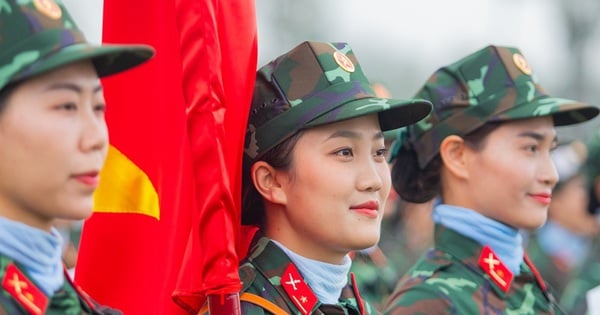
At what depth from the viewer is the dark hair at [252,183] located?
489cm

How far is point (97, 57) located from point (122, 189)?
102cm

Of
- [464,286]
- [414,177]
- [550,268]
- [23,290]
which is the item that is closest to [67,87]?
[23,290]

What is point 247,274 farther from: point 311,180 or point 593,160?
point 593,160

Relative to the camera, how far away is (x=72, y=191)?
3.80 m

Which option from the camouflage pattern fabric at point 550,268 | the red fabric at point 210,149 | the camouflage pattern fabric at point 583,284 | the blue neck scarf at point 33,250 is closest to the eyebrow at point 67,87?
the blue neck scarf at point 33,250

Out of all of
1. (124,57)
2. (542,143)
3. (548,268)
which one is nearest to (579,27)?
(548,268)

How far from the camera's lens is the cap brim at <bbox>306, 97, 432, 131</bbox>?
15.7ft

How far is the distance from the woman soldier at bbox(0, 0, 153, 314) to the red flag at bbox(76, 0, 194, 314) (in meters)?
0.91

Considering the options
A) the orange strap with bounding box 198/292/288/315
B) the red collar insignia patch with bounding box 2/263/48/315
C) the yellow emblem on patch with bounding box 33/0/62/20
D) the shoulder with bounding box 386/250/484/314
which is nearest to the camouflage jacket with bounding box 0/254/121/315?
the red collar insignia patch with bounding box 2/263/48/315

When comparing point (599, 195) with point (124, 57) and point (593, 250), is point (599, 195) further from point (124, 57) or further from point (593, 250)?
point (124, 57)

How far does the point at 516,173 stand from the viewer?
5.83 meters

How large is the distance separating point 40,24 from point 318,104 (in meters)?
1.35

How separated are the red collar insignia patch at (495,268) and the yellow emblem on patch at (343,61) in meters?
1.29

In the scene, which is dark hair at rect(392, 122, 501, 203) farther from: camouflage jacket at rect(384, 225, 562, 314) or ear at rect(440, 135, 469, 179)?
camouflage jacket at rect(384, 225, 562, 314)
